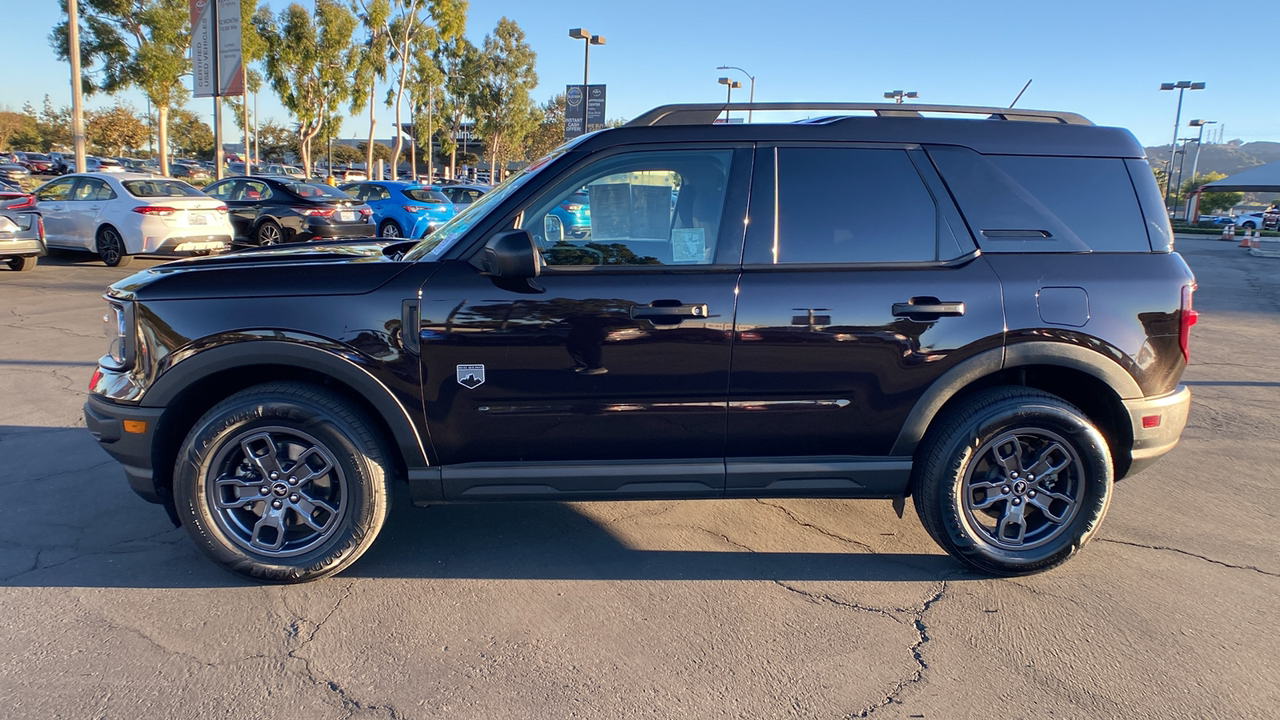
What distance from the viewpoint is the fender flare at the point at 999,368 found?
348 cm

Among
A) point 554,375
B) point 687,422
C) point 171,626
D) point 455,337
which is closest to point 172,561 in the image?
point 171,626

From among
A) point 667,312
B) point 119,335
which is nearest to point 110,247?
point 119,335

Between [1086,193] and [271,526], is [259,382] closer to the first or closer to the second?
[271,526]

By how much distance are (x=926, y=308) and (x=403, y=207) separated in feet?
52.7

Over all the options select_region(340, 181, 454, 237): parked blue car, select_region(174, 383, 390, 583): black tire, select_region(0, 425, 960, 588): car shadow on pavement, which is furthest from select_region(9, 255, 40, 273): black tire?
select_region(174, 383, 390, 583): black tire

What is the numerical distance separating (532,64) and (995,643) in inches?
2045

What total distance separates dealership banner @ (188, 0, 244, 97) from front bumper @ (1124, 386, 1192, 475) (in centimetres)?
2089

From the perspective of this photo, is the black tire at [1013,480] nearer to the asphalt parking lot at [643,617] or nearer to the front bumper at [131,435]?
the asphalt parking lot at [643,617]

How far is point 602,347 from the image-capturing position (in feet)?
11.0

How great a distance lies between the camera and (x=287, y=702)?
275 centimetres

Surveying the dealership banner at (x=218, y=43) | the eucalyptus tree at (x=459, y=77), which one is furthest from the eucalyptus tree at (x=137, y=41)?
the eucalyptus tree at (x=459, y=77)

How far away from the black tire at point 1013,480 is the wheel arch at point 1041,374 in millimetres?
106

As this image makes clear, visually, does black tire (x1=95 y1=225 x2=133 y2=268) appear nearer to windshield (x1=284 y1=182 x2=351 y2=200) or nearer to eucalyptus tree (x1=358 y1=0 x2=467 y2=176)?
windshield (x1=284 y1=182 x2=351 y2=200)

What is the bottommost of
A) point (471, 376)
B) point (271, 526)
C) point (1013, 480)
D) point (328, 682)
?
point (328, 682)
